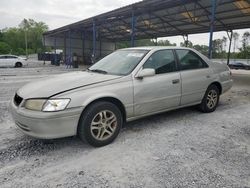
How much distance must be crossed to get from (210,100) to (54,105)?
3.61 metres

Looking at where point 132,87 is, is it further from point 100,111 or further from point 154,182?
point 154,182

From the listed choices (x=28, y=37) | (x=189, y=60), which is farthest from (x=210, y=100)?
(x=28, y=37)

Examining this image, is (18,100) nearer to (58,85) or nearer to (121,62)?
(58,85)

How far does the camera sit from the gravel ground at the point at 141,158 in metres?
2.50

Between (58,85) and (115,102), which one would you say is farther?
(115,102)

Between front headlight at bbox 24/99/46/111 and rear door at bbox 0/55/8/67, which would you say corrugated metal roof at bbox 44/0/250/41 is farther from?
front headlight at bbox 24/99/46/111

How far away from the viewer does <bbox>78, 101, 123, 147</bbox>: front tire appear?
314cm

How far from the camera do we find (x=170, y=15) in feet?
55.8

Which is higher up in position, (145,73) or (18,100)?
(145,73)

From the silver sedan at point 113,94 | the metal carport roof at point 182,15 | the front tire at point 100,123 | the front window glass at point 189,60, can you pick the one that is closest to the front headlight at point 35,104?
the silver sedan at point 113,94

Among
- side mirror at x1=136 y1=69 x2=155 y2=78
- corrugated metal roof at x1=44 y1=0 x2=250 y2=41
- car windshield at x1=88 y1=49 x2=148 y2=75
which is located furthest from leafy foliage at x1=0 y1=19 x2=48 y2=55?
side mirror at x1=136 y1=69 x2=155 y2=78

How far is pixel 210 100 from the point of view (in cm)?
509

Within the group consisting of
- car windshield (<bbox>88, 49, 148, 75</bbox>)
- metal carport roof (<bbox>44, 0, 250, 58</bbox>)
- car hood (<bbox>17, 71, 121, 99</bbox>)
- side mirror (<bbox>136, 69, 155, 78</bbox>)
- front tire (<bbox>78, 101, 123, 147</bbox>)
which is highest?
metal carport roof (<bbox>44, 0, 250, 58</bbox>)

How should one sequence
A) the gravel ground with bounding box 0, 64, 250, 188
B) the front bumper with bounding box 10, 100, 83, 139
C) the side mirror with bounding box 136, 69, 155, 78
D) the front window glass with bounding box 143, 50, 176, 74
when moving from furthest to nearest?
the front window glass with bounding box 143, 50, 176, 74, the side mirror with bounding box 136, 69, 155, 78, the front bumper with bounding box 10, 100, 83, 139, the gravel ground with bounding box 0, 64, 250, 188
